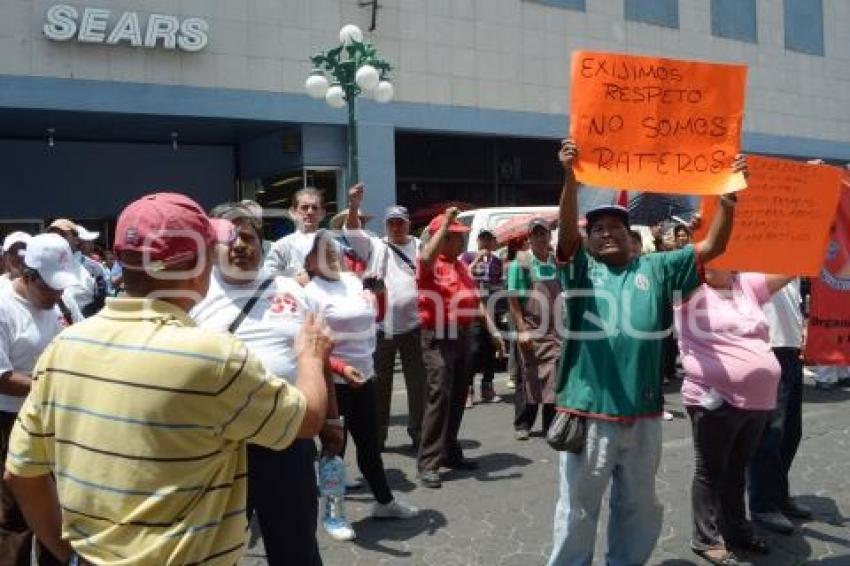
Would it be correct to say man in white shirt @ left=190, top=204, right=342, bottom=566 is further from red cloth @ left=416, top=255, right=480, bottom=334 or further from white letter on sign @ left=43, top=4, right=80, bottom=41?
white letter on sign @ left=43, top=4, right=80, bottom=41

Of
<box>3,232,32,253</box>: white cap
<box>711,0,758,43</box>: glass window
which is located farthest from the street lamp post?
<box>711,0,758,43</box>: glass window

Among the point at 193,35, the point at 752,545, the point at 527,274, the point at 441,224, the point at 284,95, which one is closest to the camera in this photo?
the point at 752,545

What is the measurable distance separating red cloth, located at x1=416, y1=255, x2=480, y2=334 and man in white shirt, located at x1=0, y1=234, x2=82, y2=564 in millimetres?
2929

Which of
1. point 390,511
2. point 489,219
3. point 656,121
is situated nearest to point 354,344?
point 390,511

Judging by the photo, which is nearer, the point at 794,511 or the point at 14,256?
the point at 14,256

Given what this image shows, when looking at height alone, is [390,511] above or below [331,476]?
below

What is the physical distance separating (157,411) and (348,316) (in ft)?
9.41

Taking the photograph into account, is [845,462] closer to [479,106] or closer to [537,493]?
[537,493]

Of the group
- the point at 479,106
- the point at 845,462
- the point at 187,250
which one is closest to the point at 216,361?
the point at 187,250

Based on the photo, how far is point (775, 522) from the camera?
15.5ft

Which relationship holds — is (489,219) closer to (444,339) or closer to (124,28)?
(444,339)

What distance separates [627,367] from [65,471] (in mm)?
2337

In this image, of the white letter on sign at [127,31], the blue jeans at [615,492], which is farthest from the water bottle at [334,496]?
the white letter on sign at [127,31]

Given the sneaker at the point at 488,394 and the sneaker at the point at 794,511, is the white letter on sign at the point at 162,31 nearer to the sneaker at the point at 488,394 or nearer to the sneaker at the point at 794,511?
the sneaker at the point at 488,394
